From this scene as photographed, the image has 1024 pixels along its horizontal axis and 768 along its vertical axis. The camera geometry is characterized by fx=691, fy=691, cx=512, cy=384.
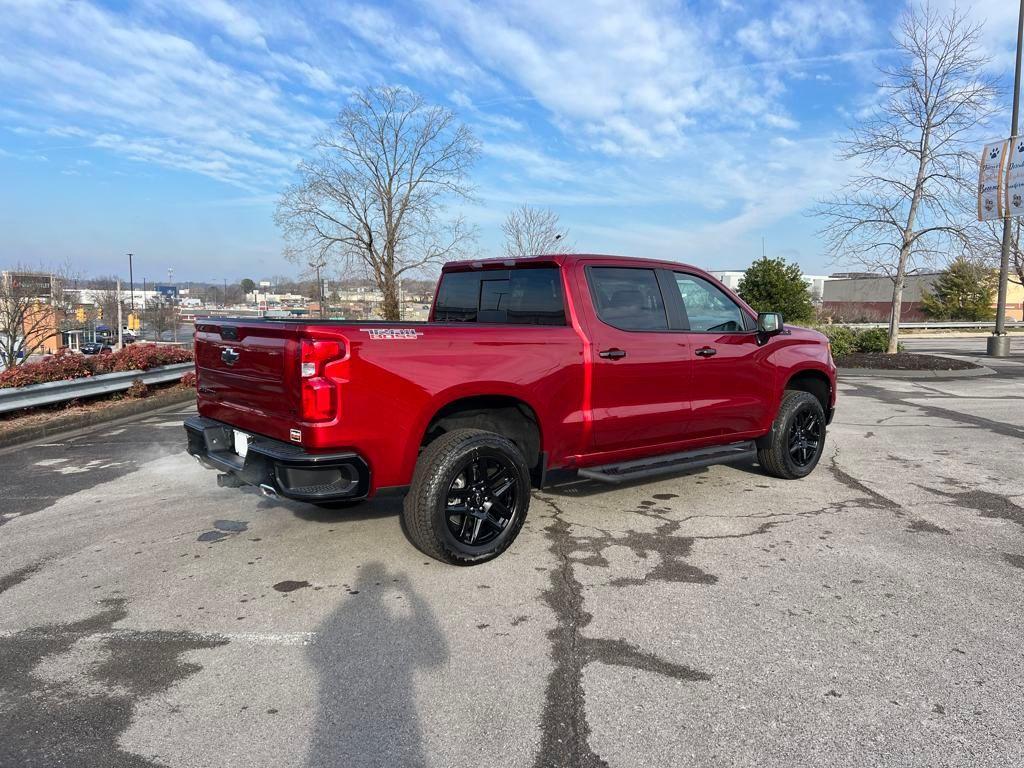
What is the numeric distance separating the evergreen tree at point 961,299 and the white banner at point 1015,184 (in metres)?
30.9

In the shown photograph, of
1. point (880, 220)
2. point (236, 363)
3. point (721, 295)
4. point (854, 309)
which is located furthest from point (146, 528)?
point (854, 309)

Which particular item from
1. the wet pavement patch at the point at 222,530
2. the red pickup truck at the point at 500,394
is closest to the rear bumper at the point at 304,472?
the red pickup truck at the point at 500,394

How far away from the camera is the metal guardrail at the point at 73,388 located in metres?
8.91

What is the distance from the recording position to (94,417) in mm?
9766

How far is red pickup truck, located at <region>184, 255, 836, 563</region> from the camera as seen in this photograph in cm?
374

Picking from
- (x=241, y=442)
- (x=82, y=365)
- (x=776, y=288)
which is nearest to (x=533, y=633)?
(x=241, y=442)

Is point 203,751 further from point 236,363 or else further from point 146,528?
point 146,528

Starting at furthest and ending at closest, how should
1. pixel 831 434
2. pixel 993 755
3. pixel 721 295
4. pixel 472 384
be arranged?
pixel 831 434
pixel 721 295
pixel 472 384
pixel 993 755

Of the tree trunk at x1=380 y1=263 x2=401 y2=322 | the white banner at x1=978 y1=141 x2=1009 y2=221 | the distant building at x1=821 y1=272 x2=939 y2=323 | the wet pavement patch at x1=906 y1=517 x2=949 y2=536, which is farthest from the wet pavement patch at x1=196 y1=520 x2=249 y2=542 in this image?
the distant building at x1=821 y1=272 x2=939 y2=323

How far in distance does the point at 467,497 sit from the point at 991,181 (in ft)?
54.6

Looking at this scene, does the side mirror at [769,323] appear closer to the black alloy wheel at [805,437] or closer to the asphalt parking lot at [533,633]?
the black alloy wheel at [805,437]

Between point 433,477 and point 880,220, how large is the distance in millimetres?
16033

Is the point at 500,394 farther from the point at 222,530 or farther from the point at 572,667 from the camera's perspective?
the point at 222,530

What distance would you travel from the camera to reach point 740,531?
4.92m
